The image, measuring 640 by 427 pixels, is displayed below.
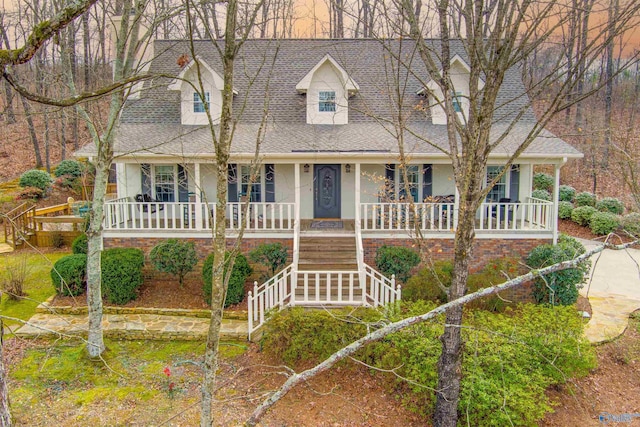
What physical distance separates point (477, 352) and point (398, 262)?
4.19 m

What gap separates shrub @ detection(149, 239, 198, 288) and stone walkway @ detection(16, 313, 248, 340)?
1.34m

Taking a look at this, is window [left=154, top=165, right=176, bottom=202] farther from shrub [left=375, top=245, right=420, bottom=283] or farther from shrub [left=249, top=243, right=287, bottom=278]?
shrub [left=375, top=245, right=420, bottom=283]

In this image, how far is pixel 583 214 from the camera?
62.6 ft

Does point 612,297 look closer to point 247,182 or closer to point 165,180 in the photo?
point 247,182

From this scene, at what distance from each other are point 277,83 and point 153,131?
14.6 feet

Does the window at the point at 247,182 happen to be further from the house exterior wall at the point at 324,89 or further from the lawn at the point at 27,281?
the lawn at the point at 27,281

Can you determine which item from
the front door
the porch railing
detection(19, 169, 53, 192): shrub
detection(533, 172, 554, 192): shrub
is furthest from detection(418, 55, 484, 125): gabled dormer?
detection(19, 169, 53, 192): shrub

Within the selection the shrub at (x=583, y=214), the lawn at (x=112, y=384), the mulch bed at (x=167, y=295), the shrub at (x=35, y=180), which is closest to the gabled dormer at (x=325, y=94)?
the mulch bed at (x=167, y=295)

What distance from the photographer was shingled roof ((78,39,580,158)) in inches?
498

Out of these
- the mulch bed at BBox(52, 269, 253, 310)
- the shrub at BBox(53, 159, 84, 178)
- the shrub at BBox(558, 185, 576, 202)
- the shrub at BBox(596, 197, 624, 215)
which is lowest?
the mulch bed at BBox(52, 269, 253, 310)

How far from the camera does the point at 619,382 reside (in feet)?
27.9

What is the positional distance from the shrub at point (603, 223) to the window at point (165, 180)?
16.0 metres

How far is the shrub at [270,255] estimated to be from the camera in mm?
11383

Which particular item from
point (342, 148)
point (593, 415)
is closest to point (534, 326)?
point (593, 415)
